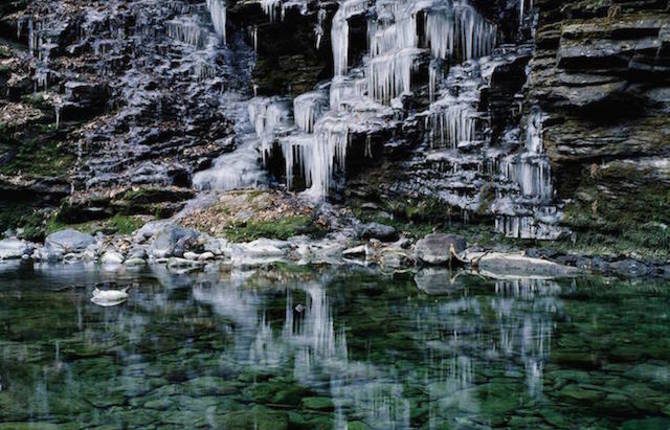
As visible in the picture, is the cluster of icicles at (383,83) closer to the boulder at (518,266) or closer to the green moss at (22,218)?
the boulder at (518,266)

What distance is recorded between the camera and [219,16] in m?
19.6

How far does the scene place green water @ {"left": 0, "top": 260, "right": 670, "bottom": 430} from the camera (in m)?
2.83

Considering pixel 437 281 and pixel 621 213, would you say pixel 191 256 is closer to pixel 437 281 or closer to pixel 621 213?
pixel 437 281

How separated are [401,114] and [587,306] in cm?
808

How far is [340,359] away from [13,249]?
41.1 feet

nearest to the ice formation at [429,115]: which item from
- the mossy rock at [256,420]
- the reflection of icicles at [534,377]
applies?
the reflection of icicles at [534,377]

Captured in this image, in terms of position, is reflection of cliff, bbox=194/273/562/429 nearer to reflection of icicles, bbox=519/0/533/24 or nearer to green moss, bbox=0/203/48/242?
reflection of icicles, bbox=519/0/533/24

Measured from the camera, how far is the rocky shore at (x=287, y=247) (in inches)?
367

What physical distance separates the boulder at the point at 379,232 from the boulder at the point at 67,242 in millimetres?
6658

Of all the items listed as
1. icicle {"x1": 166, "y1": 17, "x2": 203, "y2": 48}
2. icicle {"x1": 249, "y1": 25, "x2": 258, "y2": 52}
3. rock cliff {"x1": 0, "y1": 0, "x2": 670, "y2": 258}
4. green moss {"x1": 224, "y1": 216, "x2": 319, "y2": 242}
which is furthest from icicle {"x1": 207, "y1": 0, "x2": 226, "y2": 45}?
green moss {"x1": 224, "y1": 216, "x2": 319, "y2": 242}

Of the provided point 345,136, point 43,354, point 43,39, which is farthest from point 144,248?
point 43,39

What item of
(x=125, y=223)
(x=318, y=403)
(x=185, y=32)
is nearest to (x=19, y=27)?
(x=185, y=32)

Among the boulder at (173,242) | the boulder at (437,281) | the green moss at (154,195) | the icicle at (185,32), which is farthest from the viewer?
the icicle at (185,32)

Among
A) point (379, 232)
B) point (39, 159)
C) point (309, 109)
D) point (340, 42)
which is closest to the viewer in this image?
point (379, 232)
